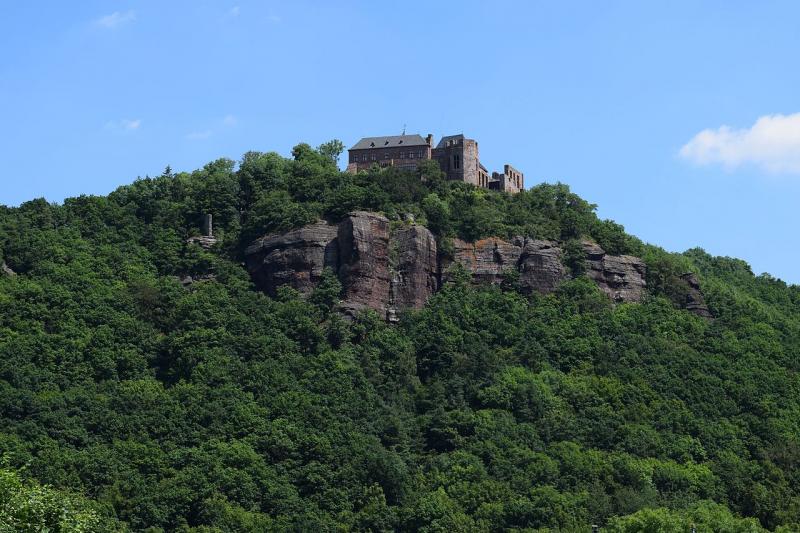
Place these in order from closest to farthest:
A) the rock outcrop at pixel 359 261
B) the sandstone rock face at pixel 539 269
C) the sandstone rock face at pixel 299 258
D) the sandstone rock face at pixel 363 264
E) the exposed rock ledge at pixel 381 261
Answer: the sandstone rock face at pixel 363 264
the rock outcrop at pixel 359 261
the exposed rock ledge at pixel 381 261
the sandstone rock face at pixel 299 258
the sandstone rock face at pixel 539 269

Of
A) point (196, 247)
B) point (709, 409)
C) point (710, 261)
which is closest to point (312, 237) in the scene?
point (196, 247)

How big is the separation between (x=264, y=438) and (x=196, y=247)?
27.1 metres

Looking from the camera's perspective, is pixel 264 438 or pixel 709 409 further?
pixel 709 409

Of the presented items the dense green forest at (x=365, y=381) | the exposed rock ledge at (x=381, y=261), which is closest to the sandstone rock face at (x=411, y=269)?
the exposed rock ledge at (x=381, y=261)

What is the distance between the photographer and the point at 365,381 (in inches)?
5143

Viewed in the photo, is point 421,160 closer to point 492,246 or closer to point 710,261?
point 492,246

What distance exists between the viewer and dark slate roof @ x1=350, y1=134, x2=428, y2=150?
158 meters

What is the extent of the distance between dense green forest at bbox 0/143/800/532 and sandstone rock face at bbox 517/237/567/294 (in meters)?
1.02

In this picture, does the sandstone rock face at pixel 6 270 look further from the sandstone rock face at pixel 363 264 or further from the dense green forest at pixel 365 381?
the sandstone rock face at pixel 363 264

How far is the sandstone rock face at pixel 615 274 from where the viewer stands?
5802 inches

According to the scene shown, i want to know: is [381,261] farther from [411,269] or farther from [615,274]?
[615,274]

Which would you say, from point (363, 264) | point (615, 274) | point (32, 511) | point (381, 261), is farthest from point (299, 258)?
point (32, 511)

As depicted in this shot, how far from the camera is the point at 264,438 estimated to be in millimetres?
122250

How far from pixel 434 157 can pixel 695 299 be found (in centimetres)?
2596
